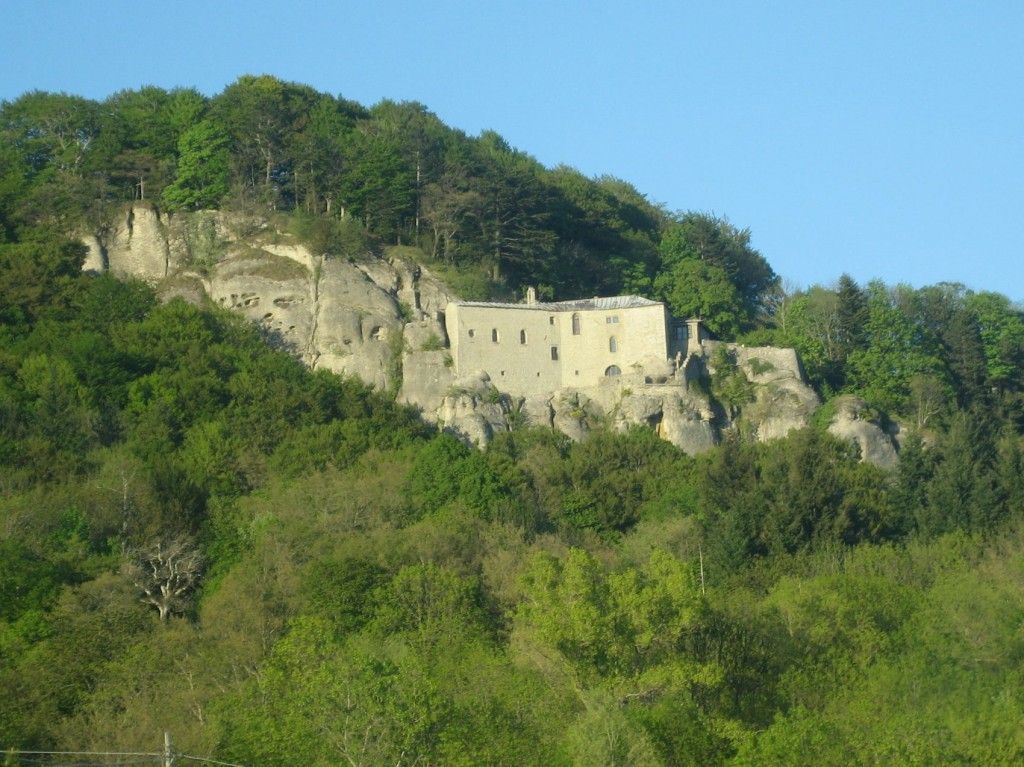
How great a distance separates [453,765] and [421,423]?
3288 centimetres

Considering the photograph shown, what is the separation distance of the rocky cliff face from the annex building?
526mm

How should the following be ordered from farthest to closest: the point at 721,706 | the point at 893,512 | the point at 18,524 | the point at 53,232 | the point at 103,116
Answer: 1. the point at 103,116
2. the point at 53,232
3. the point at 893,512
4. the point at 18,524
5. the point at 721,706

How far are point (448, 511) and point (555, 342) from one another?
1340 cm

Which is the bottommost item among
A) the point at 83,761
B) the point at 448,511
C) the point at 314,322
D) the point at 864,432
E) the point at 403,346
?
the point at 83,761

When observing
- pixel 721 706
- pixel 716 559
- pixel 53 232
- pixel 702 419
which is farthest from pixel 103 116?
pixel 721 706

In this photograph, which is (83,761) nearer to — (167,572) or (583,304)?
(167,572)

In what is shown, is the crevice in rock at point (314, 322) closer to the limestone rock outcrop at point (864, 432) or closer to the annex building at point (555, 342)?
the annex building at point (555, 342)

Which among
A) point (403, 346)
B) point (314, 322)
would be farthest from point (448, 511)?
point (314, 322)

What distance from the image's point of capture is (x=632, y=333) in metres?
69.6

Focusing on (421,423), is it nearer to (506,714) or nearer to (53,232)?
(53,232)

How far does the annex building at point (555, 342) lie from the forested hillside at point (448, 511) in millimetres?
2942

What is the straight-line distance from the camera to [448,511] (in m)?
58.0

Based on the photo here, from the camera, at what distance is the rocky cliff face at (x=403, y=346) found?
67750mm

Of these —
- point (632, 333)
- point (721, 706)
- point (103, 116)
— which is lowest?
point (721, 706)
